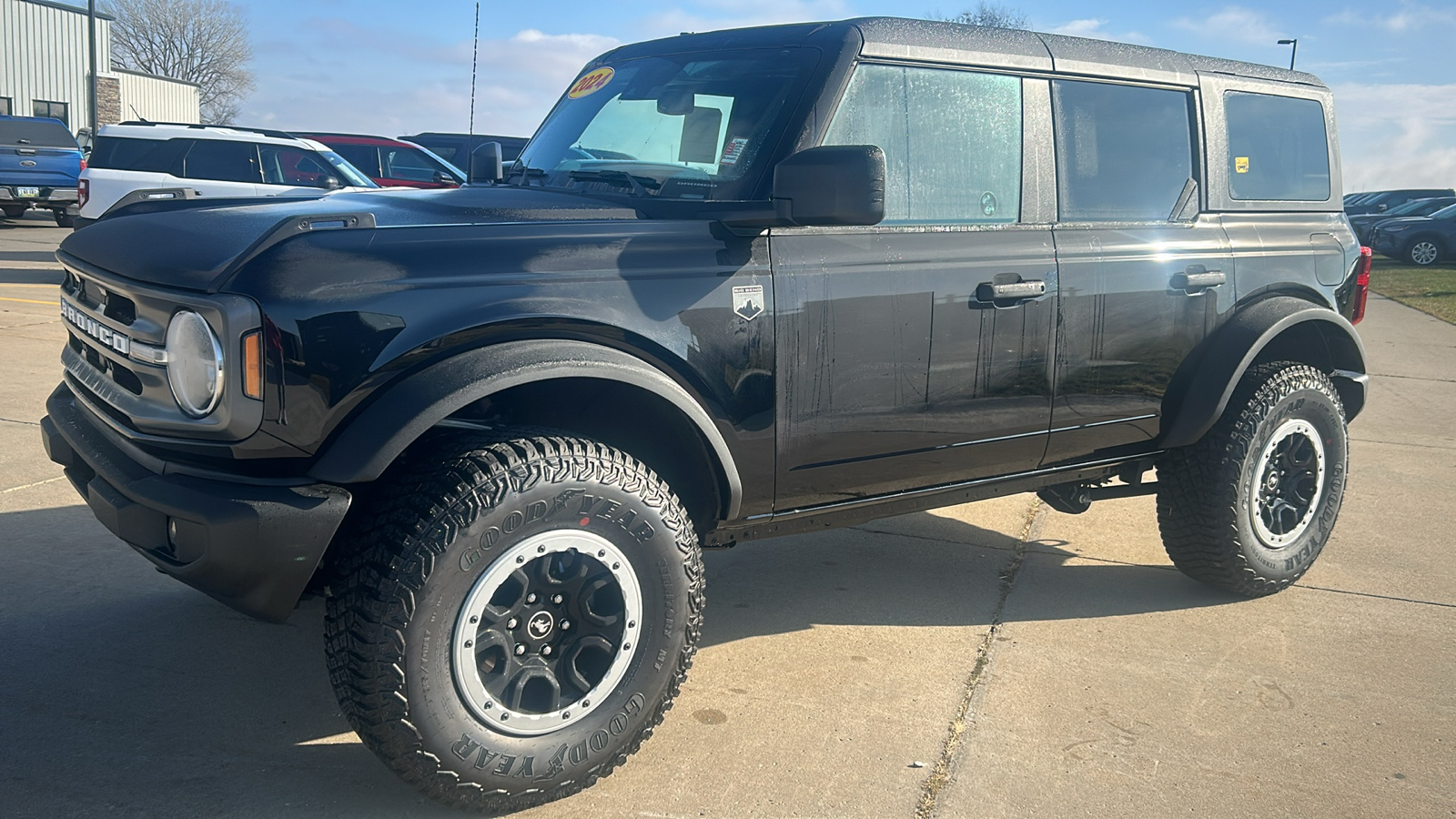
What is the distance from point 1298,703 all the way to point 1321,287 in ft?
5.70

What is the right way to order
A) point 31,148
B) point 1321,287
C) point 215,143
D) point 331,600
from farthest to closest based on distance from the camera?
point 31,148, point 215,143, point 1321,287, point 331,600

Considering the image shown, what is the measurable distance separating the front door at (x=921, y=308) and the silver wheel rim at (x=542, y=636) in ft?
2.16

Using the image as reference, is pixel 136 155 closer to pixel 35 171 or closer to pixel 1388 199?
pixel 35 171

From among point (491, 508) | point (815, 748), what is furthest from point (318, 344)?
point (815, 748)

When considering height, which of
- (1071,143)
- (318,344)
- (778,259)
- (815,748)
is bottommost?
(815,748)

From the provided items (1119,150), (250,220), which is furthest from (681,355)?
(1119,150)

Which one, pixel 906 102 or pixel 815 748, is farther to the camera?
pixel 906 102

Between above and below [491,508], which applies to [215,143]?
above

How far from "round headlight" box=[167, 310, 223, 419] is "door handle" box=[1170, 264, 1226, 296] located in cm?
297

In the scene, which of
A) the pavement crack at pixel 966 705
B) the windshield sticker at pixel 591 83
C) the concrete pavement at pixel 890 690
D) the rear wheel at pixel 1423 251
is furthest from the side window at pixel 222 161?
the rear wheel at pixel 1423 251

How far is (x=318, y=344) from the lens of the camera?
8.23 ft

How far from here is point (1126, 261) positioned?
3846 millimetres

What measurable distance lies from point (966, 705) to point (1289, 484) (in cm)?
188

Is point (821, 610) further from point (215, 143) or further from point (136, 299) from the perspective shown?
point (215, 143)
